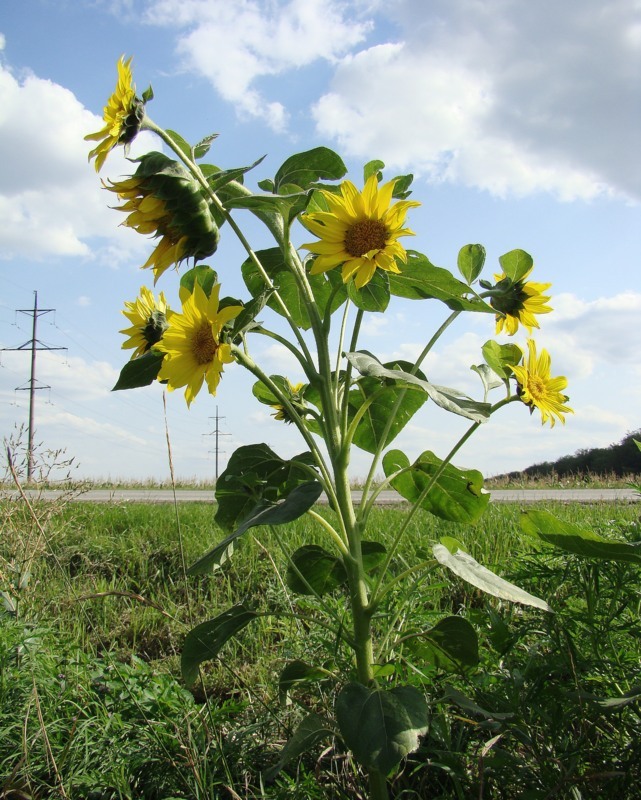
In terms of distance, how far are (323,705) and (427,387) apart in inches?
32.6

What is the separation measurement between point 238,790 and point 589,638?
81 cm

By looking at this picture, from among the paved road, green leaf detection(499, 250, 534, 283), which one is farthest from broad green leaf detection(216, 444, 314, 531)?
the paved road

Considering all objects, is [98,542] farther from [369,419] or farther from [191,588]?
[369,419]

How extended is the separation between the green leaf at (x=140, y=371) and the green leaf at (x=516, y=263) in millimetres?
727

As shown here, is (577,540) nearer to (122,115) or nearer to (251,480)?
(251,480)

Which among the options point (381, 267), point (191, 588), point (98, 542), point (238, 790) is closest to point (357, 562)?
point (381, 267)

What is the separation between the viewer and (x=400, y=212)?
3.73ft

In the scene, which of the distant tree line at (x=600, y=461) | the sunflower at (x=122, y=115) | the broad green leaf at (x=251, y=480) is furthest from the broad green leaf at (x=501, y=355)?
the distant tree line at (x=600, y=461)

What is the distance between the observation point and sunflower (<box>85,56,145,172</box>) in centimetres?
114

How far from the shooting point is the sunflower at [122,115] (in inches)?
45.0

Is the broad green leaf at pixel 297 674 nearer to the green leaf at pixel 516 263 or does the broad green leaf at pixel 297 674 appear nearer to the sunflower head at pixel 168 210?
the sunflower head at pixel 168 210

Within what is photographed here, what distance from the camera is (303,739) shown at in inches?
43.6

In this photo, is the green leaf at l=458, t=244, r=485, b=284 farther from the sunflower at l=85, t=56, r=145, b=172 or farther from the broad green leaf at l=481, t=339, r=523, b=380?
the sunflower at l=85, t=56, r=145, b=172

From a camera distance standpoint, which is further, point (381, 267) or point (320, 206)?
point (320, 206)
